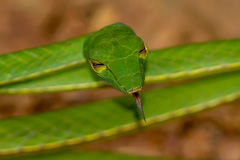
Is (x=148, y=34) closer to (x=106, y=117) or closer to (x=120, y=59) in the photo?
(x=106, y=117)

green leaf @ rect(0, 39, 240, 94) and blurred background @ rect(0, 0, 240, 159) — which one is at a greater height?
green leaf @ rect(0, 39, 240, 94)

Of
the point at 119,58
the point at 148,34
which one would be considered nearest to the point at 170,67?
the point at 119,58

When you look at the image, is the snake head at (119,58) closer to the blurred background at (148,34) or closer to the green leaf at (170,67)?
the green leaf at (170,67)

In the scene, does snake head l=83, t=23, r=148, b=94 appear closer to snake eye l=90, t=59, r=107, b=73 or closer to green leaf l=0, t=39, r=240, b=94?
snake eye l=90, t=59, r=107, b=73

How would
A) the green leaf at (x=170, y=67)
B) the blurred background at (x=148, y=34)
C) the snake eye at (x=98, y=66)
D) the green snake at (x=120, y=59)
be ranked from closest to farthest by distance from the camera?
the green snake at (x=120, y=59) → the snake eye at (x=98, y=66) → the green leaf at (x=170, y=67) → the blurred background at (x=148, y=34)

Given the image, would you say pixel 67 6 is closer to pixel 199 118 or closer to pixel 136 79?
pixel 199 118

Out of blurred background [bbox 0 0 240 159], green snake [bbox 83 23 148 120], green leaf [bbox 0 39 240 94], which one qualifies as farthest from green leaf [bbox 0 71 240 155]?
blurred background [bbox 0 0 240 159]

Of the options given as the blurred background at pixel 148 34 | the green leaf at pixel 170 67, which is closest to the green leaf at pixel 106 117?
the green leaf at pixel 170 67

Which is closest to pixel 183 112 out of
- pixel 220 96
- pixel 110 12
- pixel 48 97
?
pixel 220 96
